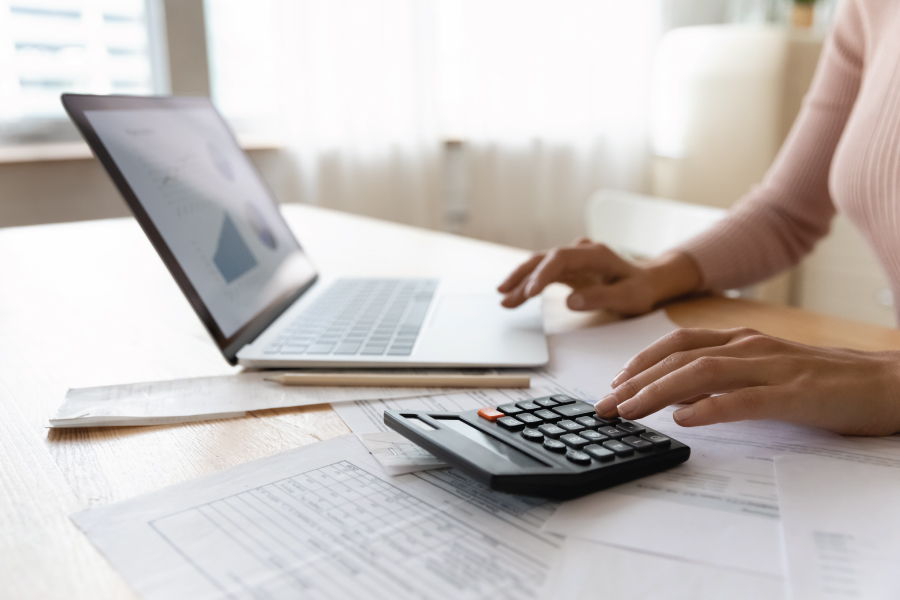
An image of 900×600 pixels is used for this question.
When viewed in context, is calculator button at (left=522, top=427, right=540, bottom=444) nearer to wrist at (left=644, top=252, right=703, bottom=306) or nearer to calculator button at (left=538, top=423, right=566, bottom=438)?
calculator button at (left=538, top=423, right=566, bottom=438)

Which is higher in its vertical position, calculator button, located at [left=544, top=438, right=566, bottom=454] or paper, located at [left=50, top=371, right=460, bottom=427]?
calculator button, located at [left=544, top=438, right=566, bottom=454]

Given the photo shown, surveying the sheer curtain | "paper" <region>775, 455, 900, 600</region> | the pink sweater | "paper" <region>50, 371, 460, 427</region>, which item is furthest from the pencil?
the sheer curtain

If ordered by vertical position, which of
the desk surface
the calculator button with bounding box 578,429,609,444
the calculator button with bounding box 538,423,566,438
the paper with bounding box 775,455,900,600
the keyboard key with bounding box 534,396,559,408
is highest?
the calculator button with bounding box 538,423,566,438

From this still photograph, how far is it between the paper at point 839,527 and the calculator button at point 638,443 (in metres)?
0.07

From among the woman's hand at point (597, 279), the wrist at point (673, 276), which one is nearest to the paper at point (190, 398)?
the woman's hand at point (597, 279)

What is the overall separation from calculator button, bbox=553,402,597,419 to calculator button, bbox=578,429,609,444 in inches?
1.0

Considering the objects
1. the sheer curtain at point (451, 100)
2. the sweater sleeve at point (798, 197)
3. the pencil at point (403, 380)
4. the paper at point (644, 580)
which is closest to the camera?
the paper at point (644, 580)

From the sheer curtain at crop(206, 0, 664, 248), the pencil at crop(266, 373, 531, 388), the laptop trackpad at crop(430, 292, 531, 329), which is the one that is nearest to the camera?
the pencil at crop(266, 373, 531, 388)

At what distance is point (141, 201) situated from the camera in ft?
1.85

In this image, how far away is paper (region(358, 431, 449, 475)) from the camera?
0.41 metres

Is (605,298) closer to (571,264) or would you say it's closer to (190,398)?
(571,264)

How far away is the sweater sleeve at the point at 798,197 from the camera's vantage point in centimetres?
89

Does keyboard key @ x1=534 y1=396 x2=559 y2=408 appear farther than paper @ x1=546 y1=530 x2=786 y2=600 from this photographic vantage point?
Yes

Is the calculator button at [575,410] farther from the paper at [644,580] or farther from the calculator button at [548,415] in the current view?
the paper at [644,580]
